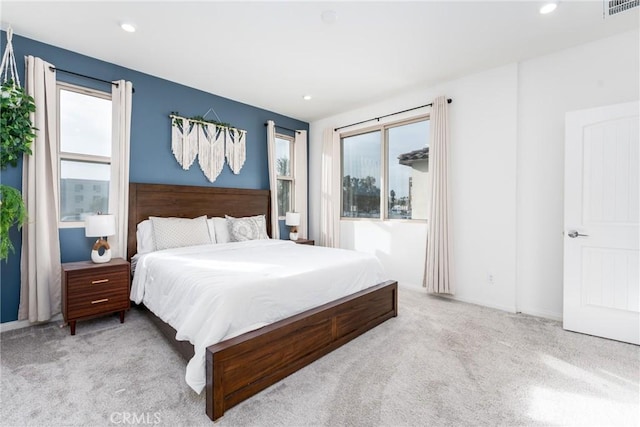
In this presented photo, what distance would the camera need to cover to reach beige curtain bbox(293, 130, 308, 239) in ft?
17.1

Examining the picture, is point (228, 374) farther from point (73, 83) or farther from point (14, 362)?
point (73, 83)

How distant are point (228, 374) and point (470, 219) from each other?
10.2 ft

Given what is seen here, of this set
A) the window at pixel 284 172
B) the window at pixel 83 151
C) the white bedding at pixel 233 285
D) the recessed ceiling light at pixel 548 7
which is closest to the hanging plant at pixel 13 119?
the window at pixel 83 151

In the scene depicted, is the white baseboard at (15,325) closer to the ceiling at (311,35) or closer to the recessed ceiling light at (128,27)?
the ceiling at (311,35)

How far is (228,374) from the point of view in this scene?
1640 millimetres

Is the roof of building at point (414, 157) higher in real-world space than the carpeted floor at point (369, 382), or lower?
higher

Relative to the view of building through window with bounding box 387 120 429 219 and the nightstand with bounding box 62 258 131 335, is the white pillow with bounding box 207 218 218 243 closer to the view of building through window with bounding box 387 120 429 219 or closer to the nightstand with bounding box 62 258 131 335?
the nightstand with bounding box 62 258 131 335

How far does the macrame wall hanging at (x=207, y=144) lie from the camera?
3781 millimetres

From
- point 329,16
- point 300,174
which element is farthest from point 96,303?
point 300,174

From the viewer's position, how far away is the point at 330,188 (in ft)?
16.3

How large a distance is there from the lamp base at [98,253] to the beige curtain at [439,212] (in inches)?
141

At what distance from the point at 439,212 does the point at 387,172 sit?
116 centimetres

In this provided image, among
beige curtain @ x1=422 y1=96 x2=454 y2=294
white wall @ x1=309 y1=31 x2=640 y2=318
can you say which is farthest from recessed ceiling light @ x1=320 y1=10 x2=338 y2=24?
white wall @ x1=309 y1=31 x2=640 y2=318

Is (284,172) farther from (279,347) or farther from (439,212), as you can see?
(279,347)
